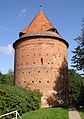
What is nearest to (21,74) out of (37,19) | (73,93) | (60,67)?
(60,67)

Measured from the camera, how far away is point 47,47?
2952 centimetres

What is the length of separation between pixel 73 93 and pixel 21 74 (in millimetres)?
15860

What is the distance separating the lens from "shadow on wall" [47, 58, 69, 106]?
2878cm

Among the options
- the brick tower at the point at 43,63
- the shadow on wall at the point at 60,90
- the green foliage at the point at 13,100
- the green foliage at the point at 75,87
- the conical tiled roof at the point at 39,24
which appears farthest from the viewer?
the green foliage at the point at 75,87

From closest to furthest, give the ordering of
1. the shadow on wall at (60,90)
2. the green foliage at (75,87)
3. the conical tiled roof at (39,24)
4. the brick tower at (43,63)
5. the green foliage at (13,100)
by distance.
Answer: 1. the green foliage at (13,100)
2. the brick tower at (43,63)
3. the shadow on wall at (60,90)
4. the conical tiled roof at (39,24)
5. the green foliage at (75,87)

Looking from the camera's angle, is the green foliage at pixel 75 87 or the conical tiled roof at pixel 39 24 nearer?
the conical tiled roof at pixel 39 24

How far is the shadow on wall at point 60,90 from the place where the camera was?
28.8 metres

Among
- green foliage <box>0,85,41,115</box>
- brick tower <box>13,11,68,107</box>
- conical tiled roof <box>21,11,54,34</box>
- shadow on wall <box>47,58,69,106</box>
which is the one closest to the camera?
green foliage <box>0,85,41,115</box>

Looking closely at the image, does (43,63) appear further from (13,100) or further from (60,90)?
(13,100)

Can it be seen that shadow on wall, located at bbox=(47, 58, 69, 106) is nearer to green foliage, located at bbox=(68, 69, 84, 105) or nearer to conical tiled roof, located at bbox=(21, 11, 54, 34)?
conical tiled roof, located at bbox=(21, 11, 54, 34)

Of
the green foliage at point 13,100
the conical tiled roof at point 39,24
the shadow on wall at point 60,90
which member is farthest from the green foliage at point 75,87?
the green foliage at point 13,100

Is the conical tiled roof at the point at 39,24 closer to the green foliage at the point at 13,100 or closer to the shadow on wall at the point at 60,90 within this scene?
the shadow on wall at the point at 60,90

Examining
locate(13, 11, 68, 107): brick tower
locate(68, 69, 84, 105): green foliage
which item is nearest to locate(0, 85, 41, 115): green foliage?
locate(13, 11, 68, 107): brick tower

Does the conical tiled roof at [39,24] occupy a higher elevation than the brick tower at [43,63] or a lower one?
higher
